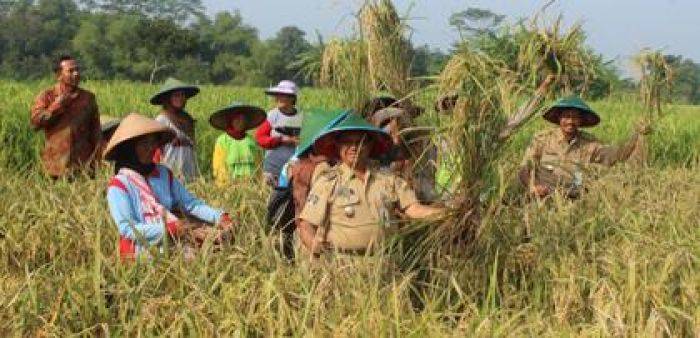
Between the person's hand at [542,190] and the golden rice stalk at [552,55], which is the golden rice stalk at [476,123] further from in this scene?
the person's hand at [542,190]

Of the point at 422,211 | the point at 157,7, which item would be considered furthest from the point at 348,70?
the point at 157,7

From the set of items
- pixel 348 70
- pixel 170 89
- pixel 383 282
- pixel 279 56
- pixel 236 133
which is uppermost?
pixel 279 56

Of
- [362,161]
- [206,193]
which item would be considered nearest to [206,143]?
[206,193]

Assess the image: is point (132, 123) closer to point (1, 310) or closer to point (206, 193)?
point (1, 310)

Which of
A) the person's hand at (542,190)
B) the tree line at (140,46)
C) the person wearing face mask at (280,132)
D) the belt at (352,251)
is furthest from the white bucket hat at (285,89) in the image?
the tree line at (140,46)

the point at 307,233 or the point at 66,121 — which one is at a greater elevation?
the point at 66,121

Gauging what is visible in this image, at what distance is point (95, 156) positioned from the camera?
5.60 meters

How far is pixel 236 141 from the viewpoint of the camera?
5.82 metres

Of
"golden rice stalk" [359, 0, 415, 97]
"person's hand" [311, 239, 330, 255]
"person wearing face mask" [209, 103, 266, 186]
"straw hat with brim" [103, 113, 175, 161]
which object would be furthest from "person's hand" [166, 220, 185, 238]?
"person wearing face mask" [209, 103, 266, 186]

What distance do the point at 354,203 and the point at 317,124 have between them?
36 centimetres

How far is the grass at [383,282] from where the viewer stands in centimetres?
278

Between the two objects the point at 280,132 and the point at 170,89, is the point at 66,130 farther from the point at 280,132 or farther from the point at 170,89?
the point at 280,132

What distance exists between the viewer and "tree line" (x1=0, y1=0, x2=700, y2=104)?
13.3 feet

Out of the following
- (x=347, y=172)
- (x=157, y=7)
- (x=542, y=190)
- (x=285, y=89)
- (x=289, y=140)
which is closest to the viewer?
(x=347, y=172)
